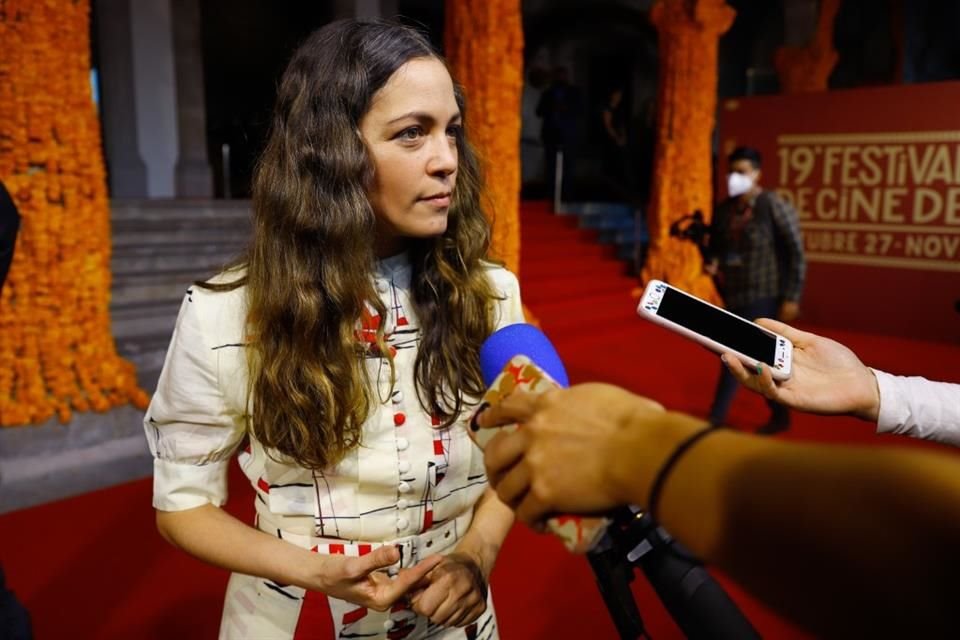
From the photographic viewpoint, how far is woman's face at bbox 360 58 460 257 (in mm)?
1109

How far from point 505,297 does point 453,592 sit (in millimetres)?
527

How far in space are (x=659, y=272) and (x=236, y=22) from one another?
9.05 metres

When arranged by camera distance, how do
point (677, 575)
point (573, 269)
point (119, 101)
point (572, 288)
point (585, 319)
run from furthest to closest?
point (119, 101) → point (573, 269) → point (572, 288) → point (585, 319) → point (677, 575)

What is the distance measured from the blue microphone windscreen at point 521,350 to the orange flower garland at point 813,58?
34.3 ft

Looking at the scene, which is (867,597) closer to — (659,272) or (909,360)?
(909,360)

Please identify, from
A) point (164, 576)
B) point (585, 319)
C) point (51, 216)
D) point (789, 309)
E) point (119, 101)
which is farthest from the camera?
point (119, 101)

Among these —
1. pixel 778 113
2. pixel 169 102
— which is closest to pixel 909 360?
pixel 778 113

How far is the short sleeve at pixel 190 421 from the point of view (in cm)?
107

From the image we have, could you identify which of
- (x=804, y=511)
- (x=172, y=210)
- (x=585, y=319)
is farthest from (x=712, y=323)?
(x=172, y=210)

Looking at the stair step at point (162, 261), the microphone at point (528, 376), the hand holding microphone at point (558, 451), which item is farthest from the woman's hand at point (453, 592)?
the stair step at point (162, 261)

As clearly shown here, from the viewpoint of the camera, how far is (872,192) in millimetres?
6965

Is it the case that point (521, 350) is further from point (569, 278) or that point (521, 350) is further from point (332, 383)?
point (569, 278)

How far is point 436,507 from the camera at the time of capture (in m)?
1.14

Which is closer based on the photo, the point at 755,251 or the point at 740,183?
the point at 755,251
